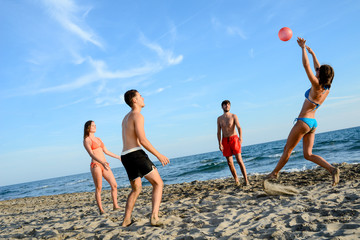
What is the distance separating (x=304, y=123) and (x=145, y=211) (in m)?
3.12

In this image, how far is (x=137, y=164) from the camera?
3385 millimetres

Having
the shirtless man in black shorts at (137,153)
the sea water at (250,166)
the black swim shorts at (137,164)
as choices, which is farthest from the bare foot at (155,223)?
the sea water at (250,166)

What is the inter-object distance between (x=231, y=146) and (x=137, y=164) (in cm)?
326

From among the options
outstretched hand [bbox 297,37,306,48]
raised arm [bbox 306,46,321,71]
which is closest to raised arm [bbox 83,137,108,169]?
outstretched hand [bbox 297,37,306,48]

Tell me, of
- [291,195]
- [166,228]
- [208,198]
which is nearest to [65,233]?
[166,228]

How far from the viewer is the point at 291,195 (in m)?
4.44

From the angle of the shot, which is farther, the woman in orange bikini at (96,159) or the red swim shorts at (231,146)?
the red swim shorts at (231,146)

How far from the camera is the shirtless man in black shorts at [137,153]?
3391 millimetres

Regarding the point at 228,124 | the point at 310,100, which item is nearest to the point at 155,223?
the point at 310,100

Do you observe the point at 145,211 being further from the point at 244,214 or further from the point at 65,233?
the point at 244,214

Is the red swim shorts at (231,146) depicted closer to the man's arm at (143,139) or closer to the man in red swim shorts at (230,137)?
the man in red swim shorts at (230,137)

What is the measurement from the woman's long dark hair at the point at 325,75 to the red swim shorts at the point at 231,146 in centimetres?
281

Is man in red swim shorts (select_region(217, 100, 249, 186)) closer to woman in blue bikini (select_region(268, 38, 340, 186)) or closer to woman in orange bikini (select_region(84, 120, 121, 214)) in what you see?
woman in blue bikini (select_region(268, 38, 340, 186))

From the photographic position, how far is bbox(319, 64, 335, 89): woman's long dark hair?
350cm
